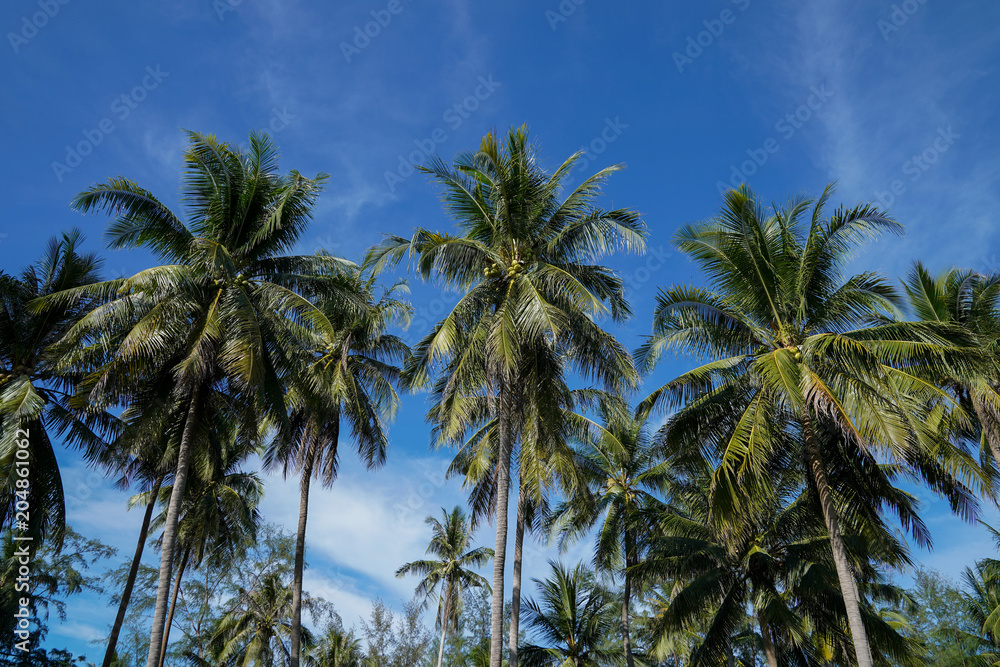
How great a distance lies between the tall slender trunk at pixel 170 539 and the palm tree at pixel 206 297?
3 cm

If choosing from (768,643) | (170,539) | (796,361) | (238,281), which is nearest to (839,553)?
(796,361)

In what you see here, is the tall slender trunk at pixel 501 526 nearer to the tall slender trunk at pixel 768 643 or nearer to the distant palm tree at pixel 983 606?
the tall slender trunk at pixel 768 643

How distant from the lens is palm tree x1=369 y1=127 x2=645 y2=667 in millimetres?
14266

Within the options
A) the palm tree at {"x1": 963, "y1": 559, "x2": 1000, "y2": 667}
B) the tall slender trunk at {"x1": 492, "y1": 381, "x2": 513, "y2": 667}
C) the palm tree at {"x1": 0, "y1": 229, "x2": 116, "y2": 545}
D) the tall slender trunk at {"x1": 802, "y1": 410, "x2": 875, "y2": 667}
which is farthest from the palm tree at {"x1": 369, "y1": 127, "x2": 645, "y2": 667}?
the palm tree at {"x1": 963, "y1": 559, "x2": 1000, "y2": 667}

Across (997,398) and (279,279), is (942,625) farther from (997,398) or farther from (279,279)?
(279,279)

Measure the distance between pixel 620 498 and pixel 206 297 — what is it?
16856mm

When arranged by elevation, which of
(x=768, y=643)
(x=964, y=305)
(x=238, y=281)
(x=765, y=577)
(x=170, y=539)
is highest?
(x=964, y=305)

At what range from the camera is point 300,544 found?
19.9 metres

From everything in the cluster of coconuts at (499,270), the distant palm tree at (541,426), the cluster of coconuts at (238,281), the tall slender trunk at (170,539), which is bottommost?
the tall slender trunk at (170,539)

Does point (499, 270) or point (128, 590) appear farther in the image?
point (128, 590)

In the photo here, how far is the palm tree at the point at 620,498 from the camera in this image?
78.9ft

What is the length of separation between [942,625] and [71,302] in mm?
44843

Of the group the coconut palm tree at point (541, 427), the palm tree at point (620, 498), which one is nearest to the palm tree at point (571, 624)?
the palm tree at point (620, 498)

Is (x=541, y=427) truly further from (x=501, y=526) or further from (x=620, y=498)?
(x=620, y=498)
